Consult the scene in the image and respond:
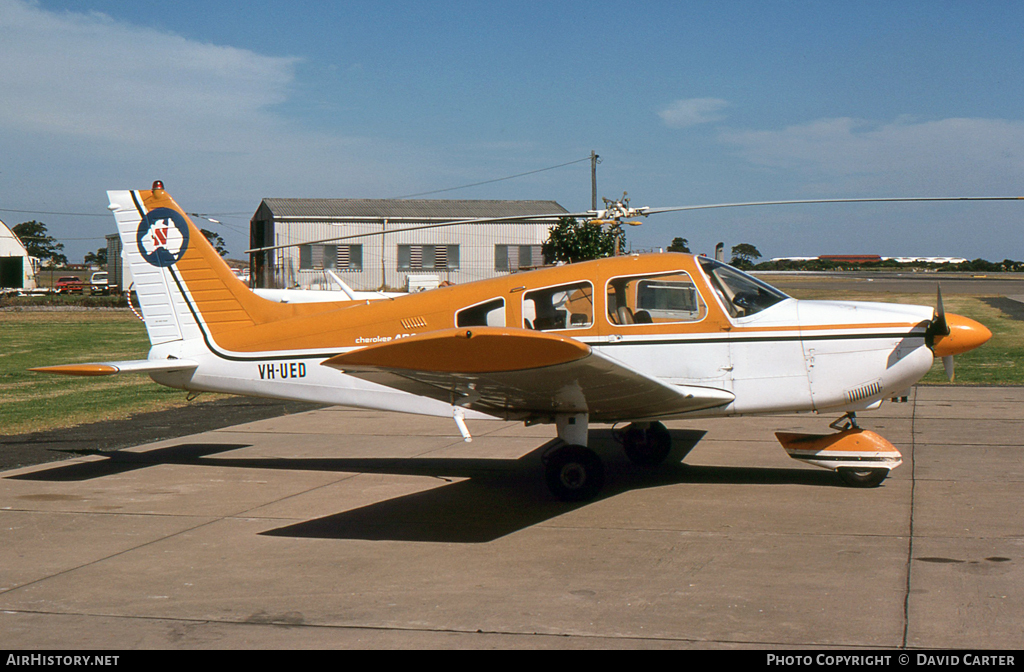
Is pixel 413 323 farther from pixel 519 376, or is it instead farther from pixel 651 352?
pixel 651 352

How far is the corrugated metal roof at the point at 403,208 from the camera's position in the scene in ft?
158

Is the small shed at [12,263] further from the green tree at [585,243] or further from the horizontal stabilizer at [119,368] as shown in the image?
the horizontal stabilizer at [119,368]

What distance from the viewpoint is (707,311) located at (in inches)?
309

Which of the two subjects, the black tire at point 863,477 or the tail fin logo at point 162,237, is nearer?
the black tire at point 863,477

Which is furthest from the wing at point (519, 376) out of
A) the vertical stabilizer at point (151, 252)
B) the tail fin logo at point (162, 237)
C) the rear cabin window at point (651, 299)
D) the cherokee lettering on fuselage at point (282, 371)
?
the tail fin logo at point (162, 237)

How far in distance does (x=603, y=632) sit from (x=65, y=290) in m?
72.8

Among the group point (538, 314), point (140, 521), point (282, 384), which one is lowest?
point (140, 521)

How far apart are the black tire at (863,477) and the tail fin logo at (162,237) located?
7.33m

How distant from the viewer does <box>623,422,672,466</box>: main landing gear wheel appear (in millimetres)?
9297

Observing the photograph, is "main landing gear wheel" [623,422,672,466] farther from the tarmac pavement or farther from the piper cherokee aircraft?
the piper cherokee aircraft

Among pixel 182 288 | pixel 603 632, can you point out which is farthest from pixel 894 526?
pixel 182 288

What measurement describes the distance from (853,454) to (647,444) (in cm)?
221

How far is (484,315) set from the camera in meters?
8.24

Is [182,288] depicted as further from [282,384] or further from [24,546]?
[24,546]
